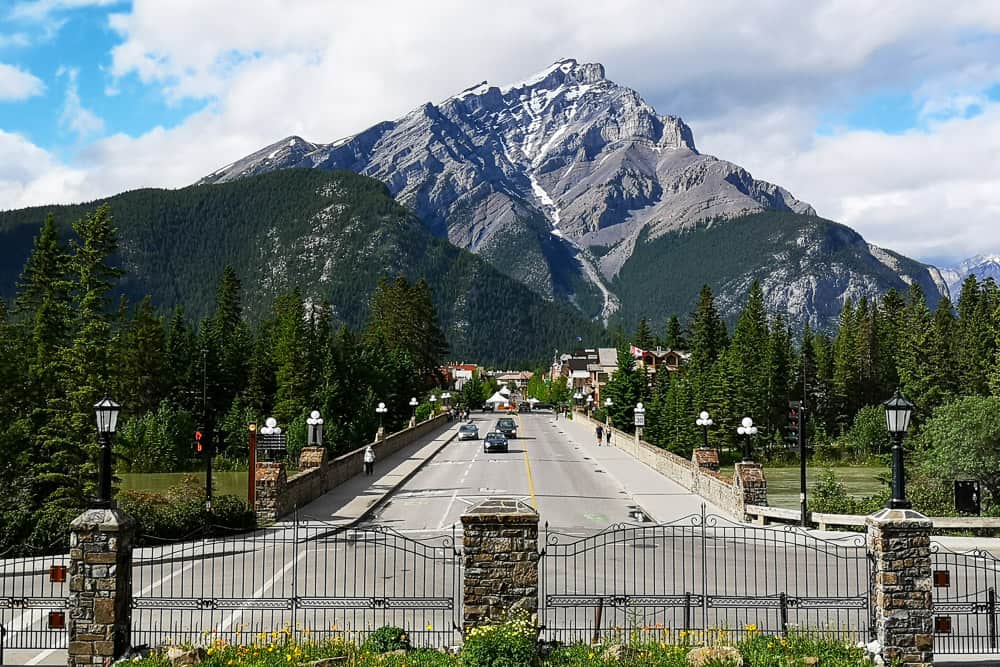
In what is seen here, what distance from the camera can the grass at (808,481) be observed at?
37406 mm

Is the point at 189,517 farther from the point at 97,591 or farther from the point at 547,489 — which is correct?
the point at 547,489

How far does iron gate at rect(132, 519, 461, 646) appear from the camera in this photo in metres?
12.2

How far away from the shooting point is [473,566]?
10789 mm

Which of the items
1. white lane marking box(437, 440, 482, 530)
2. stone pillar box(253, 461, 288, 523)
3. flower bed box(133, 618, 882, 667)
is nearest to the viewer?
flower bed box(133, 618, 882, 667)

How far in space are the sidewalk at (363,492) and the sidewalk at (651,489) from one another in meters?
8.90

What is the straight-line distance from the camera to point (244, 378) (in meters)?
79.5

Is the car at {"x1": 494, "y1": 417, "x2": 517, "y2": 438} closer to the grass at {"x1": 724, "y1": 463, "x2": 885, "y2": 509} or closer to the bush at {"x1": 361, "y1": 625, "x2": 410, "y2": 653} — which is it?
the grass at {"x1": 724, "y1": 463, "x2": 885, "y2": 509}

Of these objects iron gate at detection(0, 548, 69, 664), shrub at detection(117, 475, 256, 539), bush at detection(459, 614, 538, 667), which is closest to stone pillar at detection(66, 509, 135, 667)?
iron gate at detection(0, 548, 69, 664)

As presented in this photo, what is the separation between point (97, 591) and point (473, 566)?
4.77 meters

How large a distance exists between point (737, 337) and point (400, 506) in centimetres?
6955

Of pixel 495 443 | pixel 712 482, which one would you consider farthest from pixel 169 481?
pixel 712 482

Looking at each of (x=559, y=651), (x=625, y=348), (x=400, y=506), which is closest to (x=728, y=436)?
(x=625, y=348)

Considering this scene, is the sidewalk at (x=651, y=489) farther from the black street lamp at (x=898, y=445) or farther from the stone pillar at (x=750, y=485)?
the black street lamp at (x=898, y=445)

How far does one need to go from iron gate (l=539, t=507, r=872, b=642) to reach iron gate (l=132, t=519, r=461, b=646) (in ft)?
5.87
